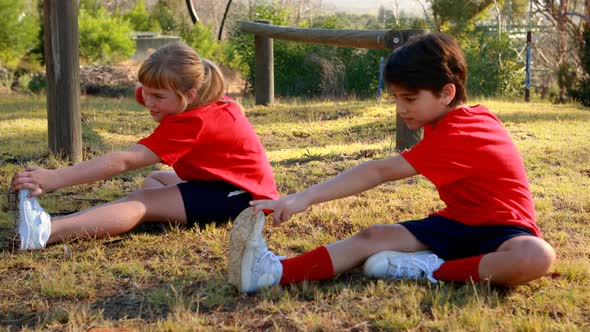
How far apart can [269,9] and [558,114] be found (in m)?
6.72

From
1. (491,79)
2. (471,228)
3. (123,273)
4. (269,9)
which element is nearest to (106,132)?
(123,273)

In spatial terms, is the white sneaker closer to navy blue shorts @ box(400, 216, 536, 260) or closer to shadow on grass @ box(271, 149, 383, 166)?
navy blue shorts @ box(400, 216, 536, 260)

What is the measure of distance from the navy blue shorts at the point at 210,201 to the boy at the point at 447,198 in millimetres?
965

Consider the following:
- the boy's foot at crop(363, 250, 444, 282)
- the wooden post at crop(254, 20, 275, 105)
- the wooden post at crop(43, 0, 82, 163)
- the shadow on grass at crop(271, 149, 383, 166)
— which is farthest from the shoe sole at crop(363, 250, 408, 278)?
the wooden post at crop(254, 20, 275, 105)

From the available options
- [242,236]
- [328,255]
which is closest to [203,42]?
[328,255]

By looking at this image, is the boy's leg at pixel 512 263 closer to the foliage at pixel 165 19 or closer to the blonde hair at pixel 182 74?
the blonde hair at pixel 182 74

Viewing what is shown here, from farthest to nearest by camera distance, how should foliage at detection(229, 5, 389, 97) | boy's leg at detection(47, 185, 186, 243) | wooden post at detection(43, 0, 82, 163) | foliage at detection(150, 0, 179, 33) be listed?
1. foliage at detection(150, 0, 179, 33)
2. foliage at detection(229, 5, 389, 97)
3. wooden post at detection(43, 0, 82, 163)
4. boy's leg at detection(47, 185, 186, 243)

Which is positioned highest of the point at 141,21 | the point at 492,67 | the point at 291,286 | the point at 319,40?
the point at 141,21

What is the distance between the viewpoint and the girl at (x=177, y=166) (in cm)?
353

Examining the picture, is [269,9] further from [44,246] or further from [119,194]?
[44,246]

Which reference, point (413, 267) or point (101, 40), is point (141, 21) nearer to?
point (101, 40)

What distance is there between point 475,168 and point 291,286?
2.76 ft

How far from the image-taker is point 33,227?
3516 mm

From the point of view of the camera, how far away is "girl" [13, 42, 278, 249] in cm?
353
